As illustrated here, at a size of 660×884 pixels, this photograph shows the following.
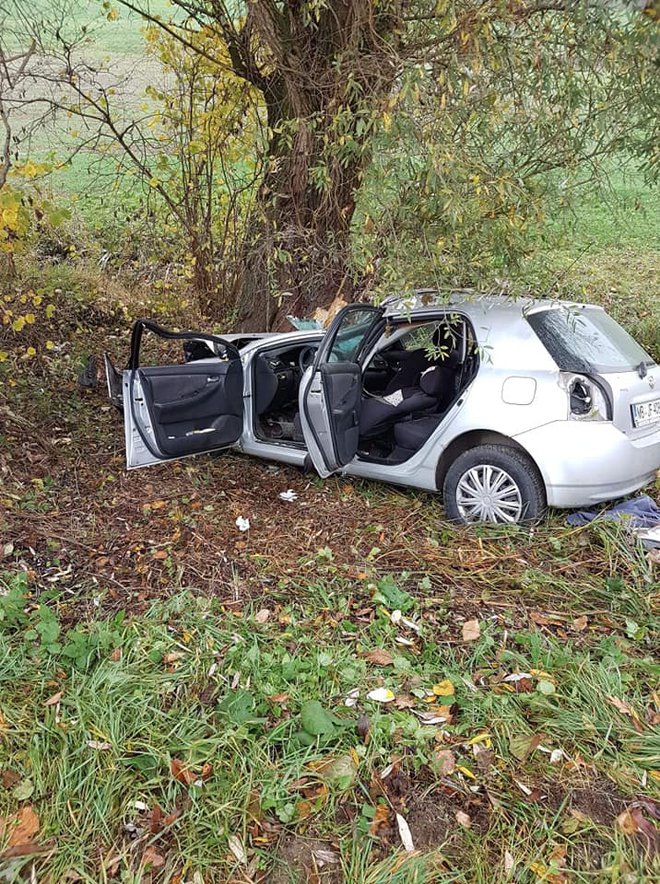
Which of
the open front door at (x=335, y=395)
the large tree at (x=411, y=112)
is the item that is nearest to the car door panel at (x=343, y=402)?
the open front door at (x=335, y=395)

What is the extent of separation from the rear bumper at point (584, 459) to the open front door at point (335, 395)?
121 centimetres

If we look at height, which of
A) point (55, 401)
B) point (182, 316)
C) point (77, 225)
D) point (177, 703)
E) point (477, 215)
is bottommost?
point (177, 703)

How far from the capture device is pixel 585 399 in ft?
12.9

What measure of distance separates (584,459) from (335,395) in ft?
5.43

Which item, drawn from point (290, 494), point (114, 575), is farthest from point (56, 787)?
point (290, 494)

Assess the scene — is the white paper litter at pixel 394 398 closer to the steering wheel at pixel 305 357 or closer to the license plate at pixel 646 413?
the steering wheel at pixel 305 357

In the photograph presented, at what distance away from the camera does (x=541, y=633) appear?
3203mm

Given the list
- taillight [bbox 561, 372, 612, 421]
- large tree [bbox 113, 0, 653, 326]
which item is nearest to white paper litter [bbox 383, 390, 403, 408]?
large tree [bbox 113, 0, 653, 326]

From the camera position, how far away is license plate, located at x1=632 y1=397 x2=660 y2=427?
4008 mm

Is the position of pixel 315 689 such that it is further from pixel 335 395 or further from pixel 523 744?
pixel 335 395

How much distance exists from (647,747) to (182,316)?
7355mm

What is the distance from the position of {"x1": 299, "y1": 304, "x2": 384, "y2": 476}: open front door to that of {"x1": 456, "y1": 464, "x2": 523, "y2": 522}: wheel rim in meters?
0.87

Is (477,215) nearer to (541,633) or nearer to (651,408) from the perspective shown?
(651,408)

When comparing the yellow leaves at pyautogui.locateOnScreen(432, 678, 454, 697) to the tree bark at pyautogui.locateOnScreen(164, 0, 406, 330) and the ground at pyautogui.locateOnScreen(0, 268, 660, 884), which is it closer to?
the ground at pyautogui.locateOnScreen(0, 268, 660, 884)
